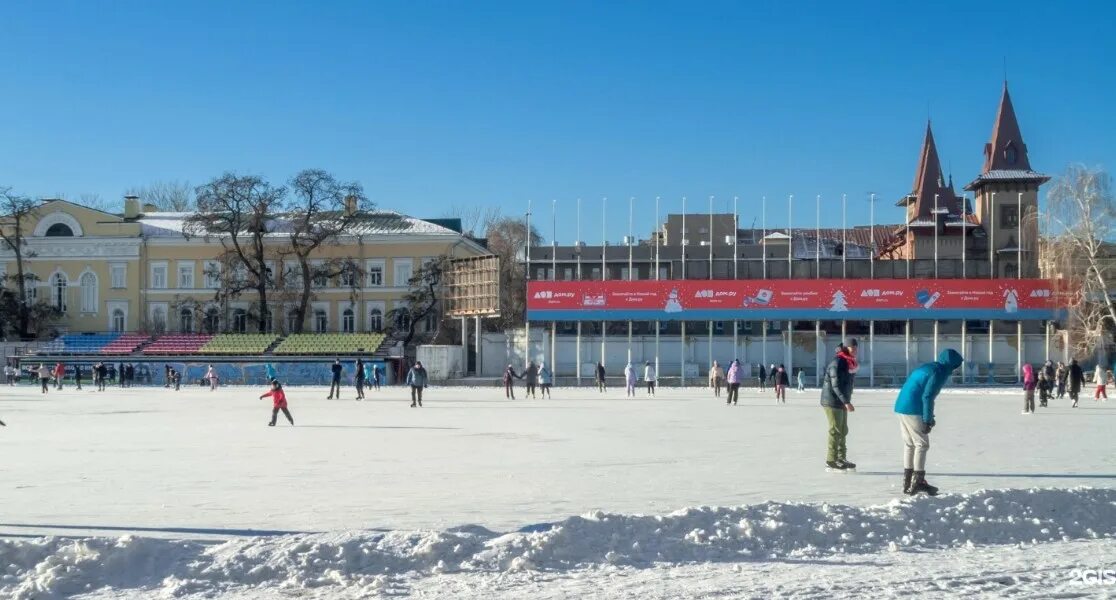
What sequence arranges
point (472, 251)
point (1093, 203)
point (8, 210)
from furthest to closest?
point (472, 251) < point (8, 210) < point (1093, 203)

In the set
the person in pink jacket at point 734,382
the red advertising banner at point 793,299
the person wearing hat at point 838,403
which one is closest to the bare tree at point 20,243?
the red advertising banner at point 793,299

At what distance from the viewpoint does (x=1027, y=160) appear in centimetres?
6309

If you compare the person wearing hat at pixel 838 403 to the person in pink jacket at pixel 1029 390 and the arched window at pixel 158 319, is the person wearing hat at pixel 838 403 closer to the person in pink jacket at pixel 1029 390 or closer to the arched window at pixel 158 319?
the person in pink jacket at pixel 1029 390

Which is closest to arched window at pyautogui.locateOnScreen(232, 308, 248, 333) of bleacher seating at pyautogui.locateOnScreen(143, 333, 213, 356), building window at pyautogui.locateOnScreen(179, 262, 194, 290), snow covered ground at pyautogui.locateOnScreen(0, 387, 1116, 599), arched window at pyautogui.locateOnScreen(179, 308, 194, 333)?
arched window at pyautogui.locateOnScreen(179, 308, 194, 333)

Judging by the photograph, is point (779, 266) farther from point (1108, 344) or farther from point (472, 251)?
point (472, 251)

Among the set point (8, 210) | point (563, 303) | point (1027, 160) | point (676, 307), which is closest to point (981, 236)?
point (1027, 160)

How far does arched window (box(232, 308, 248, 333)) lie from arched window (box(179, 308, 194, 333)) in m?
2.56

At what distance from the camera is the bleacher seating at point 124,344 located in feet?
198

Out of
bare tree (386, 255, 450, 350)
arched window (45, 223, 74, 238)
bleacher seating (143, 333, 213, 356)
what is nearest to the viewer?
bleacher seating (143, 333, 213, 356)

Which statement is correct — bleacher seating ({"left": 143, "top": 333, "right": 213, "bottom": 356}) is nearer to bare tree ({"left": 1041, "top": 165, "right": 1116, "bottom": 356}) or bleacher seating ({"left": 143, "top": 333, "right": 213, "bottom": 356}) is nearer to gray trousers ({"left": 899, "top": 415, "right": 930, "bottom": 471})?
bare tree ({"left": 1041, "top": 165, "right": 1116, "bottom": 356})

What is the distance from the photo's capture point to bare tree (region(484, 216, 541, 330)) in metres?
72.2

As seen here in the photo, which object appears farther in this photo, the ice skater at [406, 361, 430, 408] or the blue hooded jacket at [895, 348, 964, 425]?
the ice skater at [406, 361, 430, 408]

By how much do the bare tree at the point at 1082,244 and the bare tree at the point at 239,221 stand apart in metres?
42.0

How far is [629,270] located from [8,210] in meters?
38.3
